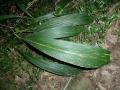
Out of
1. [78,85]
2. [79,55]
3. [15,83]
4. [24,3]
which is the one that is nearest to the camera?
[79,55]

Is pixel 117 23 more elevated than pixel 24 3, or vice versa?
pixel 24 3

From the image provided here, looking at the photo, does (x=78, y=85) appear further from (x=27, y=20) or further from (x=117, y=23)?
(x=27, y=20)

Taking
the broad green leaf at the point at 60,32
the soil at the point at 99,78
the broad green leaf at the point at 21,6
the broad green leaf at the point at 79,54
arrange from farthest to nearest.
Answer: the broad green leaf at the point at 21,6, the broad green leaf at the point at 60,32, the soil at the point at 99,78, the broad green leaf at the point at 79,54

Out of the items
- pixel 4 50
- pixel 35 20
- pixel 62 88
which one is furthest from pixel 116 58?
pixel 4 50

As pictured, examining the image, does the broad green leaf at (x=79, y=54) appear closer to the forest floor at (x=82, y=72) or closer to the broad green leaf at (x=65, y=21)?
the forest floor at (x=82, y=72)

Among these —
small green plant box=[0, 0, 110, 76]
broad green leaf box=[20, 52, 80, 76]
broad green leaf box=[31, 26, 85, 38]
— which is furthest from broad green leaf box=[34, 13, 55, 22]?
broad green leaf box=[20, 52, 80, 76]

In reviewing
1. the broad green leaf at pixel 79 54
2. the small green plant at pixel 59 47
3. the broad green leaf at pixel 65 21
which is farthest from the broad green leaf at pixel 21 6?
the broad green leaf at pixel 79 54

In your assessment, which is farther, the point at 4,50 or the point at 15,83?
the point at 4,50

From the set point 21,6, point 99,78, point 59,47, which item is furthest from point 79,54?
point 21,6

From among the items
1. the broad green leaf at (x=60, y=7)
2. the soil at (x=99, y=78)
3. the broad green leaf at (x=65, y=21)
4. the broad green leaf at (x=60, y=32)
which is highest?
the broad green leaf at (x=60, y=7)
